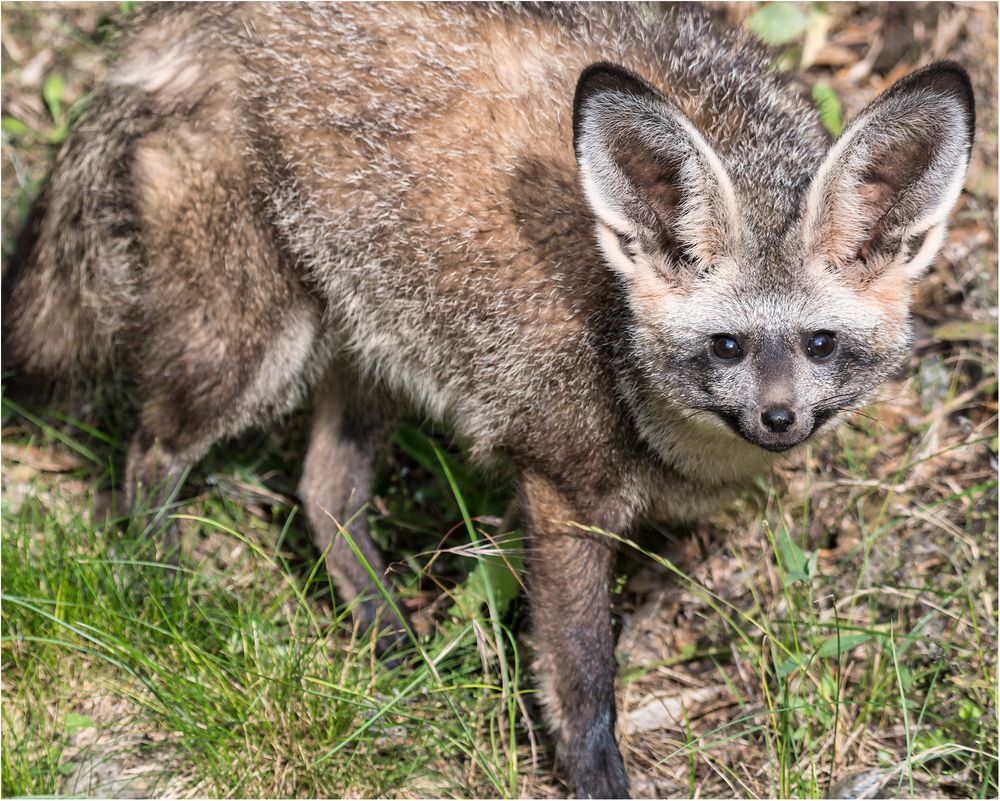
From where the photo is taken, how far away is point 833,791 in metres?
3.91

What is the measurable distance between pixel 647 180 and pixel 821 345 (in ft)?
2.49

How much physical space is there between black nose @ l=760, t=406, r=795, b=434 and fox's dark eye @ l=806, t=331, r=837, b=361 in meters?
0.25

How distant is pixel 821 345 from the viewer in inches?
140

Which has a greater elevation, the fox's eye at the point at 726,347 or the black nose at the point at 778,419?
the fox's eye at the point at 726,347

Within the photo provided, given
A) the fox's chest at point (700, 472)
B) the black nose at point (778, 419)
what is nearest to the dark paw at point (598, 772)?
the fox's chest at point (700, 472)

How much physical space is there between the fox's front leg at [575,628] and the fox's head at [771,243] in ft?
2.40

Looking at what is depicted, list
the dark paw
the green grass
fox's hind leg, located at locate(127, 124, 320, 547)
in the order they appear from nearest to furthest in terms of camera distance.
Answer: the green grass
the dark paw
fox's hind leg, located at locate(127, 124, 320, 547)

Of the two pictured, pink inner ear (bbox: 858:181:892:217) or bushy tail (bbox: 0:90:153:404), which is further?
bushy tail (bbox: 0:90:153:404)

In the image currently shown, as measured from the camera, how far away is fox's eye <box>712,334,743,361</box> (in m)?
3.56

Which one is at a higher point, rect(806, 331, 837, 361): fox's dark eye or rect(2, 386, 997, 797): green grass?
rect(806, 331, 837, 361): fox's dark eye

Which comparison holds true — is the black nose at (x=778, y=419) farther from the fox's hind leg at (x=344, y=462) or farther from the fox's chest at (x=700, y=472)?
the fox's hind leg at (x=344, y=462)

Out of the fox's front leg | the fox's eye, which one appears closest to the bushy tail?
the fox's front leg

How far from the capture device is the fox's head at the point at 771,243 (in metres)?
3.41

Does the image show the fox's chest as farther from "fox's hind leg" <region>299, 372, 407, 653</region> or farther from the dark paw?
"fox's hind leg" <region>299, 372, 407, 653</region>
